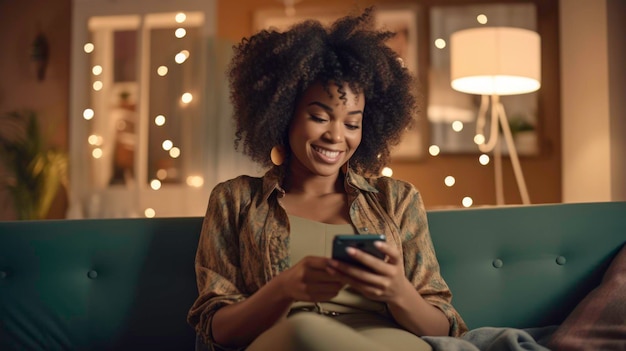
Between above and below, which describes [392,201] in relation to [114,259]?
above

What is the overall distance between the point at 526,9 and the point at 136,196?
282cm

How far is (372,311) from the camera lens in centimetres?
157

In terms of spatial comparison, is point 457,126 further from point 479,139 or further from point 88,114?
point 88,114

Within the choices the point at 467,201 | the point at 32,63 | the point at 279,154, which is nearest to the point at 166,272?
the point at 279,154

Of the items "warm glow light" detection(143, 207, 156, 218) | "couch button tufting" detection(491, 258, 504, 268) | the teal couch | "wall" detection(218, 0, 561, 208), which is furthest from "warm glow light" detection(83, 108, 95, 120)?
"couch button tufting" detection(491, 258, 504, 268)

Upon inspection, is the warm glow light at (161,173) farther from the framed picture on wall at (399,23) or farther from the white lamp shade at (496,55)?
the white lamp shade at (496,55)

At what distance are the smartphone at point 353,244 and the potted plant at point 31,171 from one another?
3.83 meters

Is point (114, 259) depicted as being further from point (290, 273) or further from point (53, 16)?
point (53, 16)

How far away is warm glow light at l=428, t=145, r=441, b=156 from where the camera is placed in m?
4.66

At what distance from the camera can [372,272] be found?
1.32 m

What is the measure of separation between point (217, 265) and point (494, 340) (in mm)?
626

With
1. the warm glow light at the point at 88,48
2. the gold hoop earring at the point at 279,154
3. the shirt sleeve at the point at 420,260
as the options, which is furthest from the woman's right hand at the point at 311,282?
the warm glow light at the point at 88,48

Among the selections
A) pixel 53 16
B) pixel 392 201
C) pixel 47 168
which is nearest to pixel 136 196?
pixel 47 168

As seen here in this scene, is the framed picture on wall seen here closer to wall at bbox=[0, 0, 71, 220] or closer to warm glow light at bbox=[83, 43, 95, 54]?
warm glow light at bbox=[83, 43, 95, 54]
